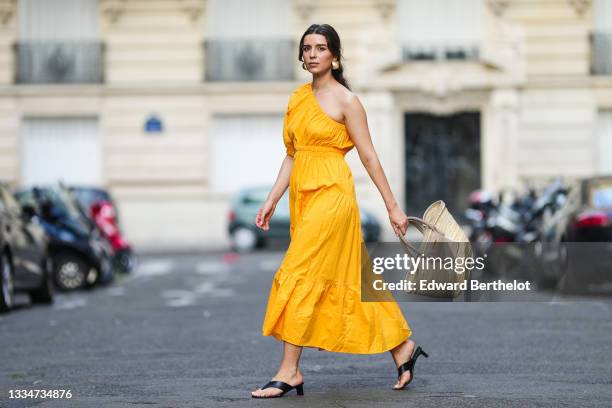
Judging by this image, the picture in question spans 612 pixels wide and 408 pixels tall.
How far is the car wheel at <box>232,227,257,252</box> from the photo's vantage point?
30.2 m

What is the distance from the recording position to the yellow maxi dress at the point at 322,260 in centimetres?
709

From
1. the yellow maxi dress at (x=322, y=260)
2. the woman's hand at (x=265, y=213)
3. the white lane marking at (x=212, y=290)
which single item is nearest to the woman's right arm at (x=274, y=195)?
the woman's hand at (x=265, y=213)

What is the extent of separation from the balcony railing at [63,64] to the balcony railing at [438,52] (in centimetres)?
706

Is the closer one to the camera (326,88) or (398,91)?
(326,88)

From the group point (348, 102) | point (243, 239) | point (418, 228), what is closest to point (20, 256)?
point (348, 102)

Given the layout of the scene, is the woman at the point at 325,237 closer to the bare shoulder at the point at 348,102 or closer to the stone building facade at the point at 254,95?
the bare shoulder at the point at 348,102

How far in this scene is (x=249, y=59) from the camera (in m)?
34.3

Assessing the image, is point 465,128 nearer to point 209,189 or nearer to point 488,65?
point 488,65

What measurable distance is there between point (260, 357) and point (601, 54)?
25.8 meters

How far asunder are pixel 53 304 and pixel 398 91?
62.7ft

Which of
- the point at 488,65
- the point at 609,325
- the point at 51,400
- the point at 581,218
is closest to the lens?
the point at 51,400

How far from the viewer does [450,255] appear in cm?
721

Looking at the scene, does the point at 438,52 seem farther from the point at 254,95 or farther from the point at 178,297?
the point at 178,297

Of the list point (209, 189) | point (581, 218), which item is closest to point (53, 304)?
point (581, 218)
